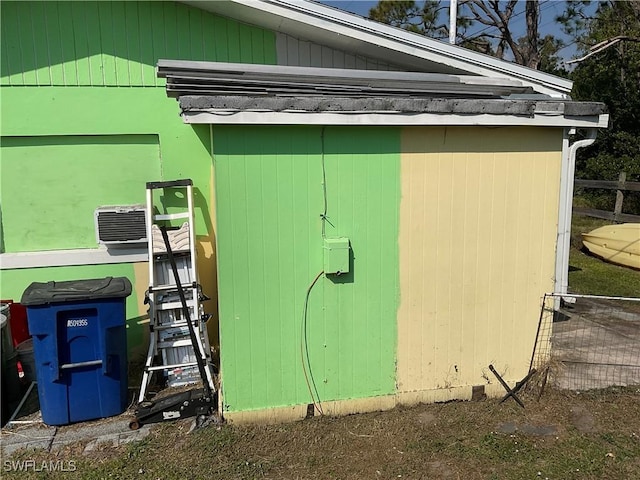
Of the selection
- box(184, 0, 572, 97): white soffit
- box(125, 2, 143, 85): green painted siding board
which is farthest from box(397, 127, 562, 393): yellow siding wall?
box(125, 2, 143, 85): green painted siding board

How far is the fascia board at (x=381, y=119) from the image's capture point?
378cm

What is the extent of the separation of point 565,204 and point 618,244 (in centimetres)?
627

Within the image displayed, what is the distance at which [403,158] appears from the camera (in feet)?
14.0

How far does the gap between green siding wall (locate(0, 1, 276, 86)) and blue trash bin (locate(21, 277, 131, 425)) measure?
2221mm

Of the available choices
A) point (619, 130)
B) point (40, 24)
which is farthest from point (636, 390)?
point (619, 130)

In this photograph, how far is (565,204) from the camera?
15.8ft

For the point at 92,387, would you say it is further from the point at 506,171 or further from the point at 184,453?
the point at 506,171

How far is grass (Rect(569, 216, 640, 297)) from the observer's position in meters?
8.22

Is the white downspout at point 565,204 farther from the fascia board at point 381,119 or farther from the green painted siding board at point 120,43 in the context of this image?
the green painted siding board at point 120,43

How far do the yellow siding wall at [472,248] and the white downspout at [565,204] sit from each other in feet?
0.53

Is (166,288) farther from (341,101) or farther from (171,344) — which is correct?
(341,101)

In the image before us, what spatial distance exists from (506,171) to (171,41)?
3.64 m

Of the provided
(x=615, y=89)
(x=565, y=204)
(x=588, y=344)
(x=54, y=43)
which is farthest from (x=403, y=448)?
(x=615, y=89)

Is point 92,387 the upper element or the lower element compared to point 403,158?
lower
